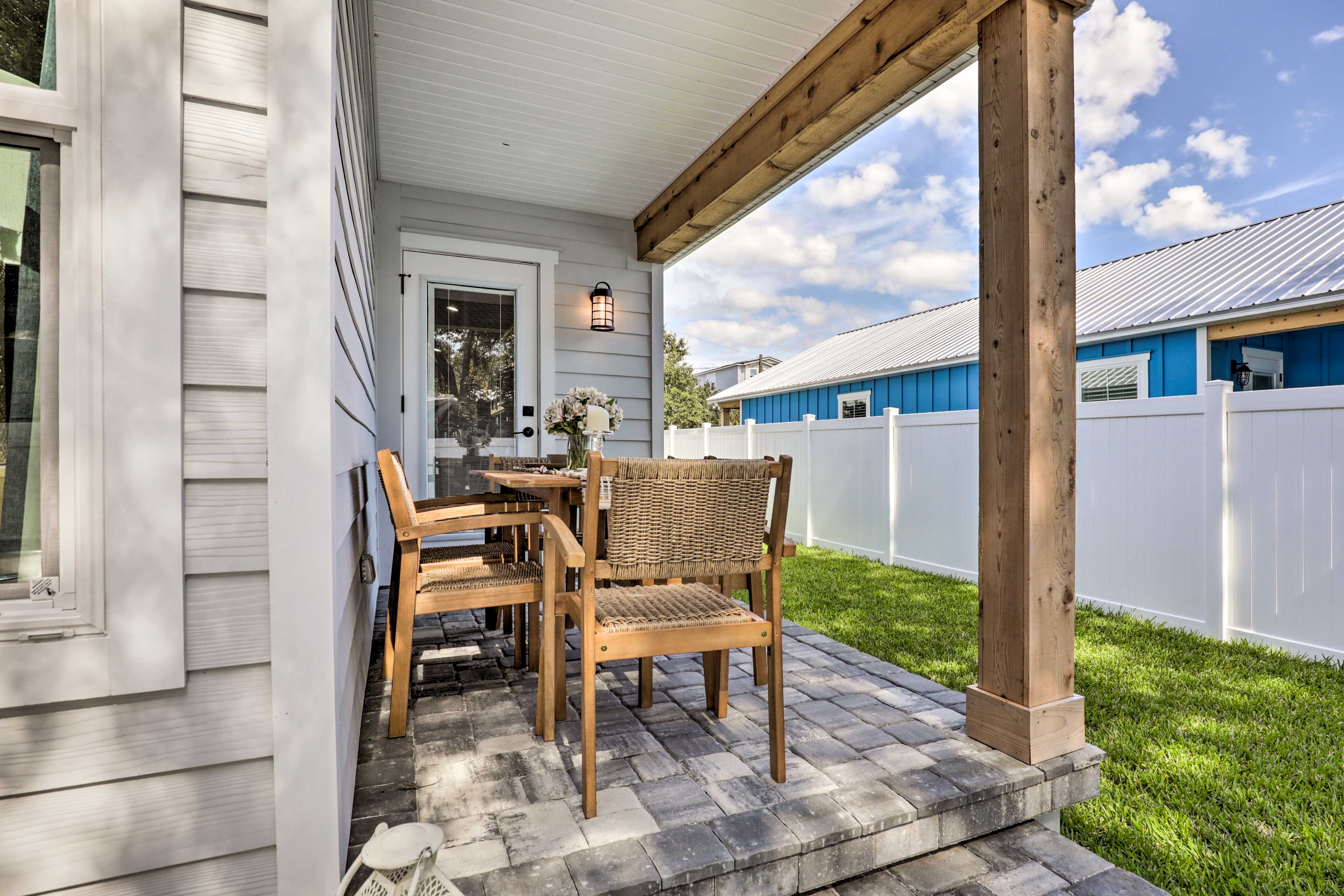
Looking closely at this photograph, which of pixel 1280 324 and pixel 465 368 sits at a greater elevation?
pixel 1280 324

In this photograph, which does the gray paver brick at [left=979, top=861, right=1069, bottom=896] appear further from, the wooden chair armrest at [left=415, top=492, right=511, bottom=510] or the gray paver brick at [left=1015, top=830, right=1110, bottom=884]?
the wooden chair armrest at [left=415, top=492, right=511, bottom=510]

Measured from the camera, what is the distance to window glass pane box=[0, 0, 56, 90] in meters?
1.03

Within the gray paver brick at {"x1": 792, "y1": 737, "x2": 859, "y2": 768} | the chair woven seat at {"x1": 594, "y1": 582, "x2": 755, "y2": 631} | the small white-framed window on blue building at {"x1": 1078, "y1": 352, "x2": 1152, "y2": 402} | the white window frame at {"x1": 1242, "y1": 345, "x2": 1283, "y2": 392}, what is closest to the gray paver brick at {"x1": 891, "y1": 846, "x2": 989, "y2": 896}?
the gray paver brick at {"x1": 792, "y1": 737, "x2": 859, "y2": 768}

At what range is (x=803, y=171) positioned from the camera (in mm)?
3520

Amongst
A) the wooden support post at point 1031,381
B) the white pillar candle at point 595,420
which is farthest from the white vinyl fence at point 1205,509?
the white pillar candle at point 595,420

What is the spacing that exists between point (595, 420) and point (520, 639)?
3.31 ft

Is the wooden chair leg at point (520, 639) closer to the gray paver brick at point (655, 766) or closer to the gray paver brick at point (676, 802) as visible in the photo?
the gray paver brick at point (655, 766)

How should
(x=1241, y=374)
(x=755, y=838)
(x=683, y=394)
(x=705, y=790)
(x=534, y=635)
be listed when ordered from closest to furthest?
(x=755, y=838)
(x=705, y=790)
(x=534, y=635)
(x=1241, y=374)
(x=683, y=394)

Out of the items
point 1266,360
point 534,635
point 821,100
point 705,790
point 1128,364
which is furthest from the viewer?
point 1128,364

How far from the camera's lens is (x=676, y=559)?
1.74m

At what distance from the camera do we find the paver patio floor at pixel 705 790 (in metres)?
1.42

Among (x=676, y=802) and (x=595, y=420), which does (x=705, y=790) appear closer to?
(x=676, y=802)

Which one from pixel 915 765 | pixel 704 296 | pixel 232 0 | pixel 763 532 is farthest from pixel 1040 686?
pixel 704 296

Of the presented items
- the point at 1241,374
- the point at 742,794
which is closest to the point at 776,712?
the point at 742,794
